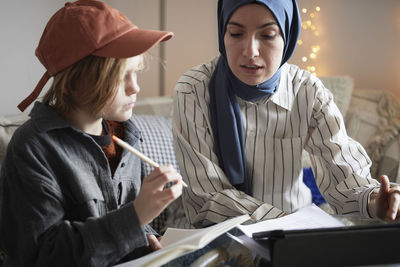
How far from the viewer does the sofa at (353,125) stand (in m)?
1.77

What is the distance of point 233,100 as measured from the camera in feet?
4.54

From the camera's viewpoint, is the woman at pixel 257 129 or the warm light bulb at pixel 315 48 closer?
the woman at pixel 257 129

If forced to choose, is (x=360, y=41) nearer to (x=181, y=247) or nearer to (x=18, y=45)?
(x=18, y=45)

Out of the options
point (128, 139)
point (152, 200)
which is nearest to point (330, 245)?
point (152, 200)

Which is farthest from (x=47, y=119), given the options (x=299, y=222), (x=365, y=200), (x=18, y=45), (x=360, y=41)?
(x=360, y=41)

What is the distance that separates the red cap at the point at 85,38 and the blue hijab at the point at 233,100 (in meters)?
0.45

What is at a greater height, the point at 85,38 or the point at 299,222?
the point at 85,38

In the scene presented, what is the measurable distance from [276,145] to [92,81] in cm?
68

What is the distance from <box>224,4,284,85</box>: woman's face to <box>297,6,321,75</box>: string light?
150 cm

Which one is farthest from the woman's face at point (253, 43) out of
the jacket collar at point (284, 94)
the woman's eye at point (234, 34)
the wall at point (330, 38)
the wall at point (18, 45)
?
the wall at point (330, 38)

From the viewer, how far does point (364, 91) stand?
8.45 feet

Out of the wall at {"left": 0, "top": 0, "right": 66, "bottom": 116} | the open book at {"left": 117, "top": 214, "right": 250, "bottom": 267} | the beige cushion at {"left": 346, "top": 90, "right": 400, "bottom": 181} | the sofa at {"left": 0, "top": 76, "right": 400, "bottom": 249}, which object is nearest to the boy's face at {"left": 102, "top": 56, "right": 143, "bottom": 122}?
the open book at {"left": 117, "top": 214, "right": 250, "bottom": 267}

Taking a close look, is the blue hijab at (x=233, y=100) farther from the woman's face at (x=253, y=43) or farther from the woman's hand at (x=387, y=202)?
the woman's hand at (x=387, y=202)

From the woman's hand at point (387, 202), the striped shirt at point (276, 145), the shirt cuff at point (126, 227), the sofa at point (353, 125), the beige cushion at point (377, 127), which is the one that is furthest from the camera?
the beige cushion at point (377, 127)
